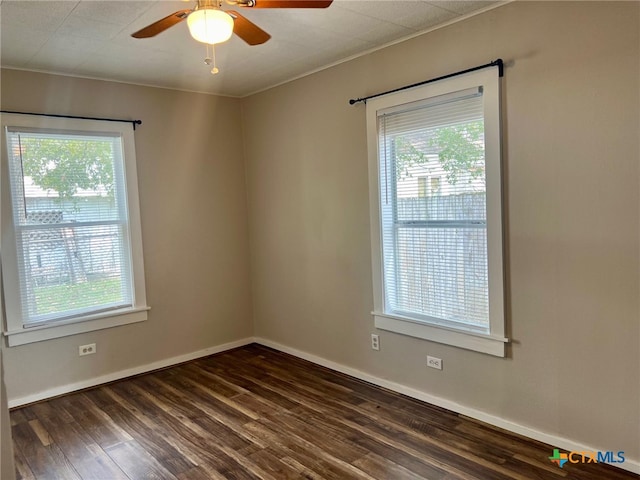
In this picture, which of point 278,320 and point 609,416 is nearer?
point 609,416

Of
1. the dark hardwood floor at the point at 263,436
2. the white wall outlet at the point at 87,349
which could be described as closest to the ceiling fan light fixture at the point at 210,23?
the dark hardwood floor at the point at 263,436

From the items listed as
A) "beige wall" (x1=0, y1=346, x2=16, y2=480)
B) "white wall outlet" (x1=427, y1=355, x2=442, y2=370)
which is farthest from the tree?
"beige wall" (x1=0, y1=346, x2=16, y2=480)

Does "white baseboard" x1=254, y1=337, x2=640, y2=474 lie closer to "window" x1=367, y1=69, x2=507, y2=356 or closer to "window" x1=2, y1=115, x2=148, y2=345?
"window" x1=367, y1=69, x2=507, y2=356

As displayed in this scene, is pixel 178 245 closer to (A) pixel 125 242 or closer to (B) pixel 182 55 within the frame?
(A) pixel 125 242

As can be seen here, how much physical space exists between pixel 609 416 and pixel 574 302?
61 centimetres

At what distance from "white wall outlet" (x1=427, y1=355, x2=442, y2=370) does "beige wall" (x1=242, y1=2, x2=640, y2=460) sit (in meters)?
0.04

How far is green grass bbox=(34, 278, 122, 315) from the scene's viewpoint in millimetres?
3584

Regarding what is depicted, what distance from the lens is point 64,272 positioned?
367 cm

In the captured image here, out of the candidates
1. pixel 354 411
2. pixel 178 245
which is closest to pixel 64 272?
pixel 178 245

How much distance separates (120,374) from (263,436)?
1753 millimetres

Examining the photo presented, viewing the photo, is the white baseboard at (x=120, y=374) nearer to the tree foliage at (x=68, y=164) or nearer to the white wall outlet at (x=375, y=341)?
the tree foliage at (x=68, y=164)

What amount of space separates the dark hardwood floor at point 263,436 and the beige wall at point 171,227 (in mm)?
356

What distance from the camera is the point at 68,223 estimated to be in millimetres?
3660

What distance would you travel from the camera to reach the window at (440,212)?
277 cm
